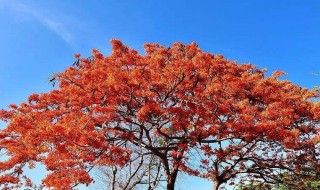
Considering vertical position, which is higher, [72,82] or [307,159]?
[72,82]

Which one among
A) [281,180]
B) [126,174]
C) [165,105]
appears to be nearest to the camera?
[165,105]

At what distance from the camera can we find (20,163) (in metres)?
15.9

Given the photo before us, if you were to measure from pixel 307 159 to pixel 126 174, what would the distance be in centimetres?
1039

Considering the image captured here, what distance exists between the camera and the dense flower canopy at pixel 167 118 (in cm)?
1434

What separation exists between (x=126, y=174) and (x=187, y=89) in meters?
9.22

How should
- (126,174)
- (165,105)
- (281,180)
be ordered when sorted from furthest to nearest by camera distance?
(126,174)
(281,180)
(165,105)

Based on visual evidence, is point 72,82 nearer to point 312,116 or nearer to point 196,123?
point 196,123

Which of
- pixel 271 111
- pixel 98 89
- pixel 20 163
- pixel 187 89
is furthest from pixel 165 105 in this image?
pixel 20 163

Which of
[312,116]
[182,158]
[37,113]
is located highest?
[37,113]

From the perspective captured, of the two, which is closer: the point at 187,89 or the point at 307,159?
the point at 187,89

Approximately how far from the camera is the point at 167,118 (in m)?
15.3

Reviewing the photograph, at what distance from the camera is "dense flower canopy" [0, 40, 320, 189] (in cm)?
1434

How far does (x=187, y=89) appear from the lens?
16.2 metres

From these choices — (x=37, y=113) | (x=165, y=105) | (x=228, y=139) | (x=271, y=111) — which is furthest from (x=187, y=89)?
(x=37, y=113)
